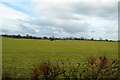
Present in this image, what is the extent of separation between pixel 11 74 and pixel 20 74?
1.42 feet

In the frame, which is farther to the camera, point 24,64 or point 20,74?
point 24,64

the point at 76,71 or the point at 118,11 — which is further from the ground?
the point at 118,11

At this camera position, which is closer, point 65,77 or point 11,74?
point 65,77

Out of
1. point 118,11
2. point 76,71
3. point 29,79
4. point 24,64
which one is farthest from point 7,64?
point 118,11

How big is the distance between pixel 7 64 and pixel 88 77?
544cm

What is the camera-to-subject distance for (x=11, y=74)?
13.6 metres

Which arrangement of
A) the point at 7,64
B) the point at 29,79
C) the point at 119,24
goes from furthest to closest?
the point at 7,64, the point at 119,24, the point at 29,79

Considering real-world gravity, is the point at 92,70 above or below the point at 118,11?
below

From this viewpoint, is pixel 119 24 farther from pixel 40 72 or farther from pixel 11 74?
pixel 11 74

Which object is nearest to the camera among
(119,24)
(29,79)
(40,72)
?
(40,72)

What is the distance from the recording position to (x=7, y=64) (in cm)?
1617

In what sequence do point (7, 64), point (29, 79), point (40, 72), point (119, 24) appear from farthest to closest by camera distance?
point (7, 64) < point (119, 24) < point (29, 79) < point (40, 72)

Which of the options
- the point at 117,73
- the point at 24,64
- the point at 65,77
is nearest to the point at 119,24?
the point at 117,73

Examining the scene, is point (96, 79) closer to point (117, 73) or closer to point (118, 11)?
point (117, 73)
